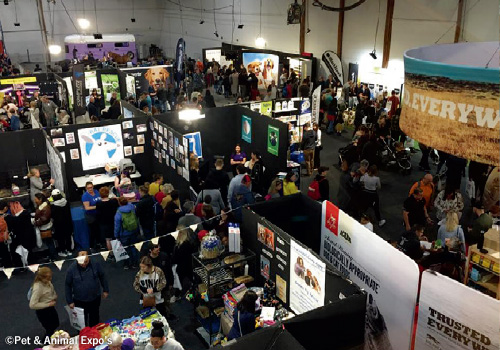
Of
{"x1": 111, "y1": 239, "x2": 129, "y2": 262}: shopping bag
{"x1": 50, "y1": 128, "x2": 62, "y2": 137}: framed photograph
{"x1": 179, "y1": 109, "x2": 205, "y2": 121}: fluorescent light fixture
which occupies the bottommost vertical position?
{"x1": 111, "y1": 239, "x2": 129, "y2": 262}: shopping bag

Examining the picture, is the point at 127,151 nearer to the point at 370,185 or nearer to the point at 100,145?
the point at 100,145

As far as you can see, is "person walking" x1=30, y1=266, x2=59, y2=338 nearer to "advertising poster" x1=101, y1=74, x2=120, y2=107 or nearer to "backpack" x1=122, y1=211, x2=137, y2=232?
"backpack" x1=122, y1=211, x2=137, y2=232

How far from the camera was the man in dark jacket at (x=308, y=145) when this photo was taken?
10.7 metres

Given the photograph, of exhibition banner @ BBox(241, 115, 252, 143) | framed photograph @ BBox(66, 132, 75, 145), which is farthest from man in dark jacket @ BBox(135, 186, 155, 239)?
exhibition banner @ BBox(241, 115, 252, 143)

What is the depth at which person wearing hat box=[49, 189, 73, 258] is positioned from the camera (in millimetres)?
7188

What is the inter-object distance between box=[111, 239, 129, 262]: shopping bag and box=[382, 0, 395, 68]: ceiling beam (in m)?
10.6

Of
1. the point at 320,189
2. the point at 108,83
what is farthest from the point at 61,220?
the point at 108,83

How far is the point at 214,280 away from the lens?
551cm

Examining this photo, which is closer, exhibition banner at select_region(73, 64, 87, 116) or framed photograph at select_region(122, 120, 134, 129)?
framed photograph at select_region(122, 120, 134, 129)

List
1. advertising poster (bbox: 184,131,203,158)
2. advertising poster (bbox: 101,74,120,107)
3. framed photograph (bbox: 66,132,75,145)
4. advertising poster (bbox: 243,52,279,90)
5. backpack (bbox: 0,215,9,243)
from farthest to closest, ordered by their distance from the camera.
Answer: advertising poster (bbox: 243,52,279,90)
advertising poster (bbox: 101,74,120,107)
advertising poster (bbox: 184,131,203,158)
framed photograph (bbox: 66,132,75,145)
backpack (bbox: 0,215,9,243)

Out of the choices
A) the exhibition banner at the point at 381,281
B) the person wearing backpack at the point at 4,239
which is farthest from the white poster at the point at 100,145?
the exhibition banner at the point at 381,281

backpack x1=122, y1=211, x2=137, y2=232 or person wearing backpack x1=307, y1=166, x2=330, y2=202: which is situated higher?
person wearing backpack x1=307, y1=166, x2=330, y2=202

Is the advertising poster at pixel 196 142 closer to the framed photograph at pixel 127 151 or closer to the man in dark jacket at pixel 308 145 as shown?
the framed photograph at pixel 127 151

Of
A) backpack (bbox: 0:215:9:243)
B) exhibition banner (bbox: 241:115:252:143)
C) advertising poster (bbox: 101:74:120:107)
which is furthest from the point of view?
advertising poster (bbox: 101:74:120:107)
